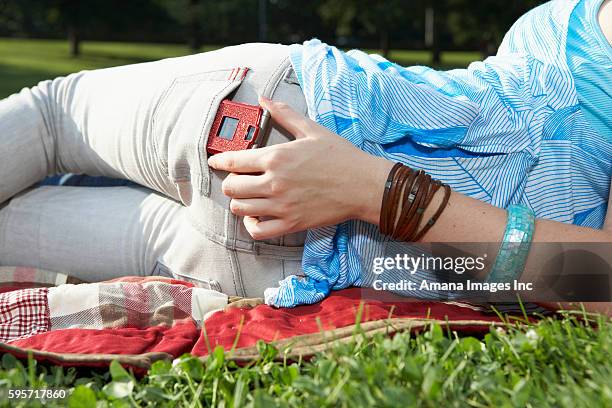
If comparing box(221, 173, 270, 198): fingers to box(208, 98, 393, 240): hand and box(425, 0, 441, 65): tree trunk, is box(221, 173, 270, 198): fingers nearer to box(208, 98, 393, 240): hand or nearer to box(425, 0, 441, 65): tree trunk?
box(208, 98, 393, 240): hand

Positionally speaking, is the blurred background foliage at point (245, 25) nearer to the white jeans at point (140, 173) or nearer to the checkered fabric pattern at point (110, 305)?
the white jeans at point (140, 173)

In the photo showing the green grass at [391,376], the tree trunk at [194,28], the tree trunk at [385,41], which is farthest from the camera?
the tree trunk at [385,41]

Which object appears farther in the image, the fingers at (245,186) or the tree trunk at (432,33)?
the tree trunk at (432,33)

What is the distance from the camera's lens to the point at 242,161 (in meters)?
→ 1.86

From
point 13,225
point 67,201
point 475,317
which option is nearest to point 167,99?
point 67,201

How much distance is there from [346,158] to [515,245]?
0.46 metres

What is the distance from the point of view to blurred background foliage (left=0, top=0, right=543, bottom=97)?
93.7 ft

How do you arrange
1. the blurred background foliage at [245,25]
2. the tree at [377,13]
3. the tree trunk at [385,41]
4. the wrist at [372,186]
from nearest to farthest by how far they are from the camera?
the wrist at [372,186]
the blurred background foliage at [245,25]
the tree at [377,13]
the tree trunk at [385,41]

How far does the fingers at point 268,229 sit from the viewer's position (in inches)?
74.2

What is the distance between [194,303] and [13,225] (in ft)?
2.29

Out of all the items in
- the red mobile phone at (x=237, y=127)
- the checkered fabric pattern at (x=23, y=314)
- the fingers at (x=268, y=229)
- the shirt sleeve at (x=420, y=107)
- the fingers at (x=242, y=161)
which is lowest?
the checkered fabric pattern at (x=23, y=314)

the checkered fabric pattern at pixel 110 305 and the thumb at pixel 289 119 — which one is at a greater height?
the thumb at pixel 289 119

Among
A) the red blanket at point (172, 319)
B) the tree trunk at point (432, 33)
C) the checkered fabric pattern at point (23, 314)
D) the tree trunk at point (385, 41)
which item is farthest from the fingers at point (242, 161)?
the tree trunk at point (385, 41)

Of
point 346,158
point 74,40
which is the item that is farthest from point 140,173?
point 74,40
